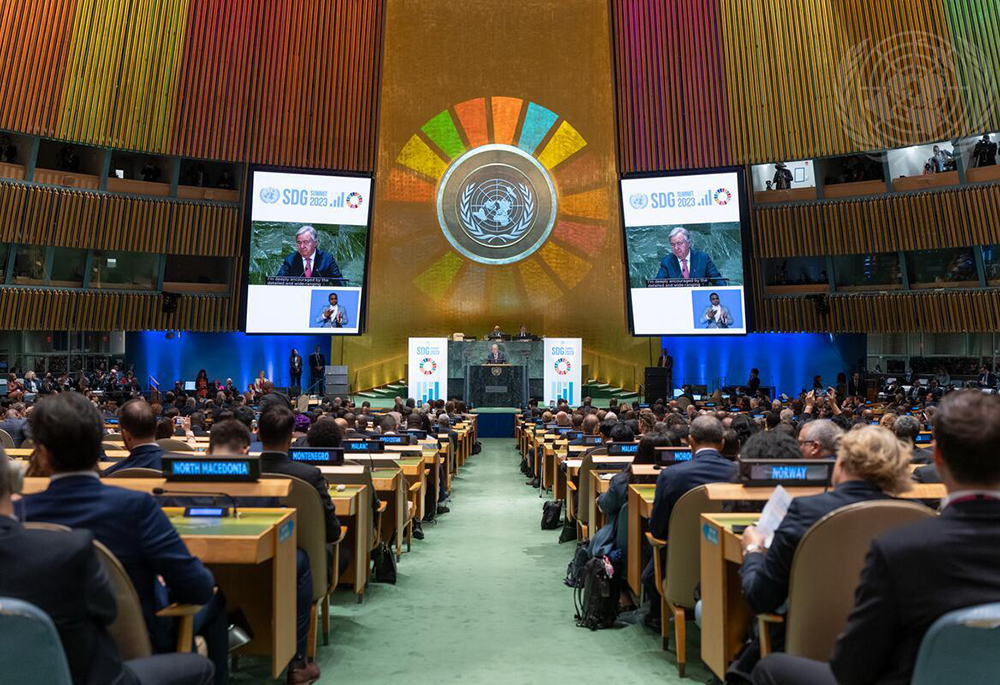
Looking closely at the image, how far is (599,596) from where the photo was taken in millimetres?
5180

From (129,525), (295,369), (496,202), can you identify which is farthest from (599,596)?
(496,202)

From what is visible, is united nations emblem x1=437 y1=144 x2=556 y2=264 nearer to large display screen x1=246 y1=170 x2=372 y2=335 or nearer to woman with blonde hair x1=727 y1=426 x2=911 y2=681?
large display screen x1=246 y1=170 x2=372 y2=335

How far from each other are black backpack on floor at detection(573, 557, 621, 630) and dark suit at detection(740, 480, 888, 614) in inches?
91.2

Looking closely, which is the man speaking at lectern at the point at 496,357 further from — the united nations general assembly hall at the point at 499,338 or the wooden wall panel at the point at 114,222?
the wooden wall panel at the point at 114,222

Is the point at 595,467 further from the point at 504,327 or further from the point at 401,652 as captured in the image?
the point at 504,327

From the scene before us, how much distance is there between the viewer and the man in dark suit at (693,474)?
4.48m

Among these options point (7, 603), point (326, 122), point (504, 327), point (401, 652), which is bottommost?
point (401, 652)

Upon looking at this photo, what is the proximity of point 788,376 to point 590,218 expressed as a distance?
6590 mm

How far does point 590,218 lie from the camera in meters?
24.9

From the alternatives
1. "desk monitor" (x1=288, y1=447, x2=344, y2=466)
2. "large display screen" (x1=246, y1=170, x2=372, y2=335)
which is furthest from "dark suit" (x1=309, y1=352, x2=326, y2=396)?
"desk monitor" (x1=288, y1=447, x2=344, y2=466)

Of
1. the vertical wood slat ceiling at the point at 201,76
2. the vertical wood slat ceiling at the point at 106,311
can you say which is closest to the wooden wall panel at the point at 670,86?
the vertical wood slat ceiling at the point at 201,76

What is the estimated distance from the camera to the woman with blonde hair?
2.82 meters

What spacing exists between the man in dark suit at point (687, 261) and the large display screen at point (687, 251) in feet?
0.07

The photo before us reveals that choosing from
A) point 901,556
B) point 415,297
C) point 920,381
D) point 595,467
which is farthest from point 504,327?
point 901,556
